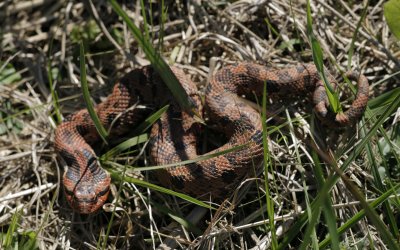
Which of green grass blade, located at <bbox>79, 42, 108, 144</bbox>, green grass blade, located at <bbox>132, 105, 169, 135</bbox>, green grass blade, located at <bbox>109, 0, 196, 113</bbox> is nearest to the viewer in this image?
green grass blade, located at <bbox>109, 0, 196, 113</bbox>

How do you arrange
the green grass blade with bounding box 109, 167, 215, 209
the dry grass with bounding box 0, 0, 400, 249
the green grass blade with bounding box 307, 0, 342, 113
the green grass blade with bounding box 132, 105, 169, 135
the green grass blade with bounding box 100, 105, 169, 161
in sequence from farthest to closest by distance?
the green grass blade with bounding box 100, 105, 169, 161
the green grass blade with bounding box 132, 105, 169, 135
the dry grass with bounding box 0, 0, 400, 249
the green grass blade with bounding box 109, 167, 215, 209
the green grass blade with bounding box 307, 0, 342, 113

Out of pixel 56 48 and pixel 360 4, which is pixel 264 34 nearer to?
pixel 360 4

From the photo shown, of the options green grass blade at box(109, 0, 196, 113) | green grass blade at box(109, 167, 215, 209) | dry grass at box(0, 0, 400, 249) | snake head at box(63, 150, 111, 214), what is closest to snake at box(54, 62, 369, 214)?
snake head at box(63, 150, 111, 214)

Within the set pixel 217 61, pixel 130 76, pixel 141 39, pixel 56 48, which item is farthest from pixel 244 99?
pixel 56 48

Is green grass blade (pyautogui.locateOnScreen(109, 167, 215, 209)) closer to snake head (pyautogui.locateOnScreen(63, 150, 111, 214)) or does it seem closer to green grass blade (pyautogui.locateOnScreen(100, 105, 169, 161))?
snake head (pyautogui.locateOnScreen(63, 150, 111, 214))

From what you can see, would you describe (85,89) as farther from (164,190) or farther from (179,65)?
(179,65)
